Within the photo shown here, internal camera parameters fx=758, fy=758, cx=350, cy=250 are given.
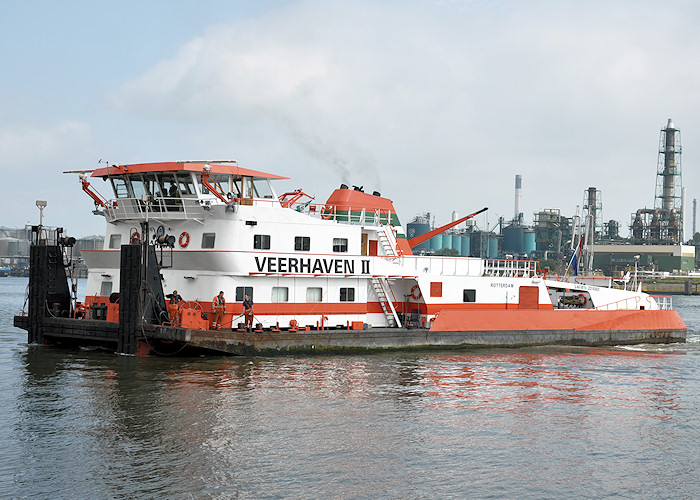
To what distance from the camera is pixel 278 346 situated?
2291 centimetres

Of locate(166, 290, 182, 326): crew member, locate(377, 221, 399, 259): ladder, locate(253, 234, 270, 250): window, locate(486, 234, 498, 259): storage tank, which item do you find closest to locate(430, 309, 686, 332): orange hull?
locate(377, 221, 399, 259): ladder

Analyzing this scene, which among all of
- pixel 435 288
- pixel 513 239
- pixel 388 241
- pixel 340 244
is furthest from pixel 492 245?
pixel 340 244

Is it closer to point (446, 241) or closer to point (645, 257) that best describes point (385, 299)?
point (645, 257)

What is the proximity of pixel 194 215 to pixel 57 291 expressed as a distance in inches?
230

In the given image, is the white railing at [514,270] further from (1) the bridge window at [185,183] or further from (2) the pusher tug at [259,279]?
(1) the bridge window at [185,183]

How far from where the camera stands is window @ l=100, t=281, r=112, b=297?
25141 mm

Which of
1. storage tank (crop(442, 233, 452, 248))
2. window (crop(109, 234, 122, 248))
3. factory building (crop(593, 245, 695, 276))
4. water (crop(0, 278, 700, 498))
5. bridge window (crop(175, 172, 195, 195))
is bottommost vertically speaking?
water (crop(0, 278, 700, 498))

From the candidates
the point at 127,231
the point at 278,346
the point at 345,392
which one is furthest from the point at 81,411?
the point at 127,231

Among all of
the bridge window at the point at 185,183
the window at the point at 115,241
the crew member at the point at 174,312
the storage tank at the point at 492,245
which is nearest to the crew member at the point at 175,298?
the crew member at the point at 174,312

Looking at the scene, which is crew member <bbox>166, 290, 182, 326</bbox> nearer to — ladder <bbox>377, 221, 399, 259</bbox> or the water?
the water

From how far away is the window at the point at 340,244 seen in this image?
989 inches

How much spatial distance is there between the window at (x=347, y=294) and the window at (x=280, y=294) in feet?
6.86

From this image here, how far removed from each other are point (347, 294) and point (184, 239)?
570 cm

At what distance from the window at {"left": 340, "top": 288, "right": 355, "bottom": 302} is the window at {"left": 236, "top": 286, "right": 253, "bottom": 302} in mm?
3403
